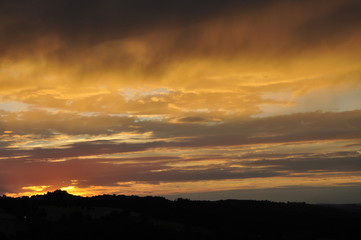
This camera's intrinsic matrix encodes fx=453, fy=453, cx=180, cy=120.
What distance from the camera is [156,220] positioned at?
14888 cm

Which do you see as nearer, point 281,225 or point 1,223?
point 1,223

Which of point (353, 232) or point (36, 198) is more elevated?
point (36, 198)

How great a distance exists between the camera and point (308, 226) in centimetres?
16325

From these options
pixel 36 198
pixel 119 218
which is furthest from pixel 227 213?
pixel 36 198

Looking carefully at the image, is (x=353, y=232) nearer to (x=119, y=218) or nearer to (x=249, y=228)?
(x=249, y=228)

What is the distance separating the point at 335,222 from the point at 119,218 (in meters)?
85.1

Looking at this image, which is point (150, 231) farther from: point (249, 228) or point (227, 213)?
point (227, 213)

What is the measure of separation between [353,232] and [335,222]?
16.3 m

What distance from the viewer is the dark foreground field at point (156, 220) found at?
11619 cm

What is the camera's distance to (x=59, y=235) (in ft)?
354

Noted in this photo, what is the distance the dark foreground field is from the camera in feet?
381

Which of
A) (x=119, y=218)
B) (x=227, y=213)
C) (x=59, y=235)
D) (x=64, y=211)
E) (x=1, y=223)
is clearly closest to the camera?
(x=59, y=235)

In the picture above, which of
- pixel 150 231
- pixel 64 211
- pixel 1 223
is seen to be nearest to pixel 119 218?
pixel 150 231

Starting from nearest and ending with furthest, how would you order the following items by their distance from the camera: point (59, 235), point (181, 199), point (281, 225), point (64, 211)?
point (59, 235) < point (64, 211) < point (281, 225) < point (181, 199)
